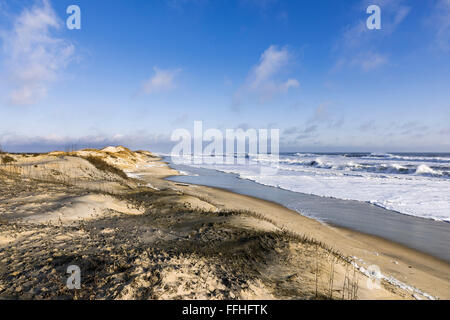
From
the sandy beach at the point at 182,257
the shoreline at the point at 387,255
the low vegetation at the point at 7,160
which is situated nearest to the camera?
the sandy beach at the point at 182,257

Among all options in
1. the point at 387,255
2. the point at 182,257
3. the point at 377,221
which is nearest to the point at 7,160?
the point at 182,257

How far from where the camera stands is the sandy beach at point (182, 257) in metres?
3.84

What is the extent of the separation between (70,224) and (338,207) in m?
13.6

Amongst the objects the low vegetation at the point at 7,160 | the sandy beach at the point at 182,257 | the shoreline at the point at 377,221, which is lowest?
the shoreline at the point at 377,221

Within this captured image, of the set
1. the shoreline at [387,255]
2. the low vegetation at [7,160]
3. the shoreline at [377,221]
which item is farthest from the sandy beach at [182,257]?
the low vegetation at [7,160]

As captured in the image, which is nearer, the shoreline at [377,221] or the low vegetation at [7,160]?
the shoreline at [377,221]

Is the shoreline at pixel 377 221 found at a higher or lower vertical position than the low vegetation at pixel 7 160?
lower

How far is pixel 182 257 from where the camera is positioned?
501cm

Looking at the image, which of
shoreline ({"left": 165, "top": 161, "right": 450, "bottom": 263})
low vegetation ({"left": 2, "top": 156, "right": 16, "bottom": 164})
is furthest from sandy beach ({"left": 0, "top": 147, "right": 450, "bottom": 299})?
low vegetation ({"left": 2, "top": 156, "right": 16, "bottom": 164})

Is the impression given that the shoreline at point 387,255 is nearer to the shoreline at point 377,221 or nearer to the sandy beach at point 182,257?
the sandy beach at point 182,257

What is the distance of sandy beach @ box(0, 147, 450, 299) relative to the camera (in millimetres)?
3836

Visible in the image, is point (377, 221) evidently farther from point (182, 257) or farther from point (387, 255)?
point (182, 257)

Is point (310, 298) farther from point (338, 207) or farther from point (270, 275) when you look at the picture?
point (338, 207)

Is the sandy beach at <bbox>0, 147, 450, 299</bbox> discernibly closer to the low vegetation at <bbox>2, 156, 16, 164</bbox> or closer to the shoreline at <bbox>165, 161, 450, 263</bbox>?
the shoreline at <bbox>165, 161, 450, 263</bbox>
